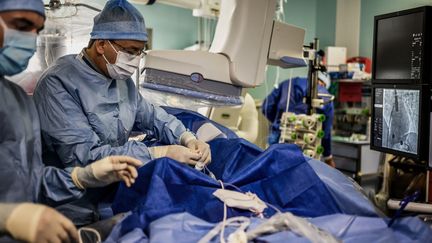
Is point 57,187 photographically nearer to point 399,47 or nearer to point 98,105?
point 98,105

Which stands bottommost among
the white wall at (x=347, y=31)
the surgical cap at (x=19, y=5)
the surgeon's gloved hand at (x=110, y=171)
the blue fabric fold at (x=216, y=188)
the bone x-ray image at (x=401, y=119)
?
the blue fabric fold at (x=216, y=188)

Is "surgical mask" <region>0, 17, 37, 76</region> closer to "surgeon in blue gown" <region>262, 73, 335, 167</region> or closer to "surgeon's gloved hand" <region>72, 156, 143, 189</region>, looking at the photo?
"surgeon's gloved hand" <region>72, 156, 143, 189</region>

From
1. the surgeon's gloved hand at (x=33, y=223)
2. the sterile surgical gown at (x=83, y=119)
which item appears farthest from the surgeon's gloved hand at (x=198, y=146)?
the surgeon's gloved hand at (x=33, y=223)

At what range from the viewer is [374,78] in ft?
7.10

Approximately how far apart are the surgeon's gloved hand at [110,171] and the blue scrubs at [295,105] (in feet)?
8.28

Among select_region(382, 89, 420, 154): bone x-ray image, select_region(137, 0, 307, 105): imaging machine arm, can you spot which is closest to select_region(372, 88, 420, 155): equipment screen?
select_region(382, 89, 420, 154): bone x-ray image

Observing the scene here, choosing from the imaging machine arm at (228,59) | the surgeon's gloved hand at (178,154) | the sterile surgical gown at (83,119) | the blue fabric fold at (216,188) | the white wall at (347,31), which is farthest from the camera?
the white wall at (347,31)

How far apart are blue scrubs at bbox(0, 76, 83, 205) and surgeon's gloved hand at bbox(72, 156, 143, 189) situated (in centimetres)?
6

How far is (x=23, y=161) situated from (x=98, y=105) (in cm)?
40

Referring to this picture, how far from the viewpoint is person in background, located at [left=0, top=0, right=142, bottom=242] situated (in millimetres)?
1000

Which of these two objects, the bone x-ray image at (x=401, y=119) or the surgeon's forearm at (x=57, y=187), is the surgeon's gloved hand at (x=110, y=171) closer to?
the surgeon's forearm at (x=57, y=187)

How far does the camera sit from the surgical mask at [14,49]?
3.27ft

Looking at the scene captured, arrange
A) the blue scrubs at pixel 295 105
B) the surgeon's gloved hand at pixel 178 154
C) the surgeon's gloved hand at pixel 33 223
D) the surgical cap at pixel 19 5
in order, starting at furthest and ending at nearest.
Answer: the blue scrubs at pixel 295 105 → the surgeon's gloved hand at pixel 178 154 → the surgical cap at pixel 19 5 → the surgeon's gloved hand at pixel 33 223

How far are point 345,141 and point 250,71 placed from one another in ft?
8.38
